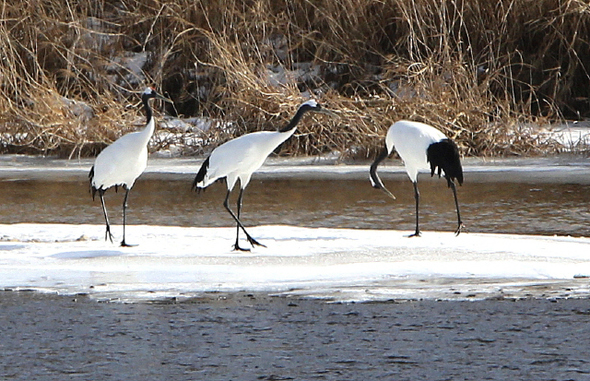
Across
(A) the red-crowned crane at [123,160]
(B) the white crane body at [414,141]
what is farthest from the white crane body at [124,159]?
(B) the white crane body at [414,141]

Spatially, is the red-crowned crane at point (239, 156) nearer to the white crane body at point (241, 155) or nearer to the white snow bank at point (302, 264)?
the white crane body at point (241, 155)

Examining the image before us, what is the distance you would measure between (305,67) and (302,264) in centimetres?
904

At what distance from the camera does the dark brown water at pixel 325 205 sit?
8.51m

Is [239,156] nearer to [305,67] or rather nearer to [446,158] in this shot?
[446,158]

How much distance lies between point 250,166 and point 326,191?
2897mm

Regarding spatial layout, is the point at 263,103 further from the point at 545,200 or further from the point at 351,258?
the point at 351,258

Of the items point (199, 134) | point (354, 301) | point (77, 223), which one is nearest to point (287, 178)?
point (199, 134)

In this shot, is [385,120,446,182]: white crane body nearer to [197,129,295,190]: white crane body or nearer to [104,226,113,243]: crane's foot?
[197,129,295,190]: white crane body

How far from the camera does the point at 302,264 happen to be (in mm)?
6555

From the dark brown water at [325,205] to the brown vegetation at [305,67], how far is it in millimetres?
1619

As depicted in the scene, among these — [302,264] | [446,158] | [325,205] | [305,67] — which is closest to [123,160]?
[302,264]

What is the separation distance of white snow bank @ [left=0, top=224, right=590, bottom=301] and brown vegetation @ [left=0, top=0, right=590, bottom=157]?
16.3 feet

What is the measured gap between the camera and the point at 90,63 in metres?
15.0

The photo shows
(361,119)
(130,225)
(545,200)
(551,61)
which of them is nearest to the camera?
(130,225)
